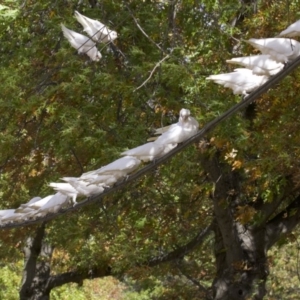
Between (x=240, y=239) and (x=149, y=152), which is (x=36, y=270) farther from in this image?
(x=149, y=152)

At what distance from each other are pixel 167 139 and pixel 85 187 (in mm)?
427

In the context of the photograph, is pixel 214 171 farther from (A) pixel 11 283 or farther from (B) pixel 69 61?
(A) pixel 11 283

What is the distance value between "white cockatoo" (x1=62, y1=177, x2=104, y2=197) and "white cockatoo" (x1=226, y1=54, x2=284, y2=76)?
0.75m

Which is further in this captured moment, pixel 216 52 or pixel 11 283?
pixel 11 283

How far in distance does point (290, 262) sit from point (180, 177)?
708 cm

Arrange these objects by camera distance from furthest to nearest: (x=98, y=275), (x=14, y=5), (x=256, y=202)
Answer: (x=98, y=275) < (x=256, y=202) < (x=14, y=5)

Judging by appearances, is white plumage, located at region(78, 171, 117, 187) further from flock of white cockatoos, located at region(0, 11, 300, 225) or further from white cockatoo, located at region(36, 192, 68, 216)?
white cockatoo, located at region(36, 192, 68, 216)

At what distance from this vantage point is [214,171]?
6531mm

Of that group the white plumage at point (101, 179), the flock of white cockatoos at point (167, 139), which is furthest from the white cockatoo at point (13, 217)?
the white plumage at point (101, 179)

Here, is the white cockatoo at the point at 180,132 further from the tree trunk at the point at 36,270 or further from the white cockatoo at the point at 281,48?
the tree trunk at the point at 36,270

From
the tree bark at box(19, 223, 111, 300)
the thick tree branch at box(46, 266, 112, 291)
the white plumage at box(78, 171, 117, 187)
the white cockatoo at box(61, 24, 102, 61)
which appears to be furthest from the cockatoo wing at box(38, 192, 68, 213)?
the tree bark at box(19, 223, 111, 300)

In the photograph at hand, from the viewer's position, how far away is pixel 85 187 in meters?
2.78

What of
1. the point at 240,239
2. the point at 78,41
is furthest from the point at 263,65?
the point at 240,239

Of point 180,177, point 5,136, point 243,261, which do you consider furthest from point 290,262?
point 5,136
